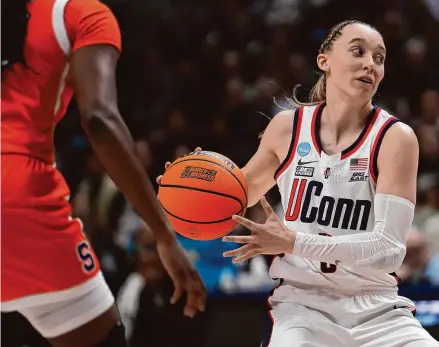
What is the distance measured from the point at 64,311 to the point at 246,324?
3084 millimetres

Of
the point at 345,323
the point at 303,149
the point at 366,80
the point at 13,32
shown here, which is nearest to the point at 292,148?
the point at 303,149

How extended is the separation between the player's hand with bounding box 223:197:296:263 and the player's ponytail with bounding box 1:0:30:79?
1.11 m

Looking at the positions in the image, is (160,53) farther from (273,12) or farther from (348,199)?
(348,199)

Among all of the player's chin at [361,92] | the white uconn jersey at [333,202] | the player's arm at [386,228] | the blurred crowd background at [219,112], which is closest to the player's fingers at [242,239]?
the player's arm at [386,228]

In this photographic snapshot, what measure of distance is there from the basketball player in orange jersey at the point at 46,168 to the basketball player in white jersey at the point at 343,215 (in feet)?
1.82

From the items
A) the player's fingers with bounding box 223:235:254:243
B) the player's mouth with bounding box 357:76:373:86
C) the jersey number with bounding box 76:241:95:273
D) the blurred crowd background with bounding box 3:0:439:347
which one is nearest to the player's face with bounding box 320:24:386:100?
the player's mouth with bounding box 357:76:373:86

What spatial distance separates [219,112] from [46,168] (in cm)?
629

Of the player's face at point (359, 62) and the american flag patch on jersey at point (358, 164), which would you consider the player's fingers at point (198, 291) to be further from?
the player's face at point (359, 62)

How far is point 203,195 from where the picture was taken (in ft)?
11.0

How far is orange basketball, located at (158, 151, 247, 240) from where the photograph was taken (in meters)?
3.36

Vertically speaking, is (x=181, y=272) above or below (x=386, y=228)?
below

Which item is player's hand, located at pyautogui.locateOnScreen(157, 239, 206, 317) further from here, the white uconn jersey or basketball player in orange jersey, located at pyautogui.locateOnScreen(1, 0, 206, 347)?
the white uconn jersey

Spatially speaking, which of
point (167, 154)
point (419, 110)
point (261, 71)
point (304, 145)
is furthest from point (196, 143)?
point (304, 145)

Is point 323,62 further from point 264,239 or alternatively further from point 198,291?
Result: point 198,291
